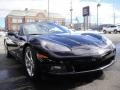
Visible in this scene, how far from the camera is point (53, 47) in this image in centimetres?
430

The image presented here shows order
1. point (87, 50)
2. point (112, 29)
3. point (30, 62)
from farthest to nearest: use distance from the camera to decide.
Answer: point (112, 29) < point (30, 62) < point (87, 50)

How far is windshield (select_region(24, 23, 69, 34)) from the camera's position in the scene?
5680mm

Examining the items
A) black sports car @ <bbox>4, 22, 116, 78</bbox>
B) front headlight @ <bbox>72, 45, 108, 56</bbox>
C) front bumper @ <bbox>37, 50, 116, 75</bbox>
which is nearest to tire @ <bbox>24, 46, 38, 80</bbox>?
black sports car @ <bbox>4, 22, 116, 78</bbox>

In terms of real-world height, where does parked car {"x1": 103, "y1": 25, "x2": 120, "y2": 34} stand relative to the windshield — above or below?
below

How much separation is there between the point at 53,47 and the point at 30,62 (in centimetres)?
81

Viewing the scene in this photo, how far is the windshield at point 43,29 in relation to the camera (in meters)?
5.68

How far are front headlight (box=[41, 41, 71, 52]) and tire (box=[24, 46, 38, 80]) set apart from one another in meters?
0.29

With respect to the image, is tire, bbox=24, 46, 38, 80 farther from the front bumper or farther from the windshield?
the windshield

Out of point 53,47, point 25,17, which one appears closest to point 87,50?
point 53,47

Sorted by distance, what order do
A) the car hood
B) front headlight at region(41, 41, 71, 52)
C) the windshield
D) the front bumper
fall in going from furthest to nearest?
the windshield
the car hood
front headlight at region(41, 41, 71, 52)
the front bumper

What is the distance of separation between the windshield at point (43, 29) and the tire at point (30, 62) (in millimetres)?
773

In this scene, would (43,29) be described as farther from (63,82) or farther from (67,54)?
(67,54)

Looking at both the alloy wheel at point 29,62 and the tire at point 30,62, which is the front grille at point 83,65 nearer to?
the tire at point 30,62

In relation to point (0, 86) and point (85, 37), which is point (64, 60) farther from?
point (0, 86)
